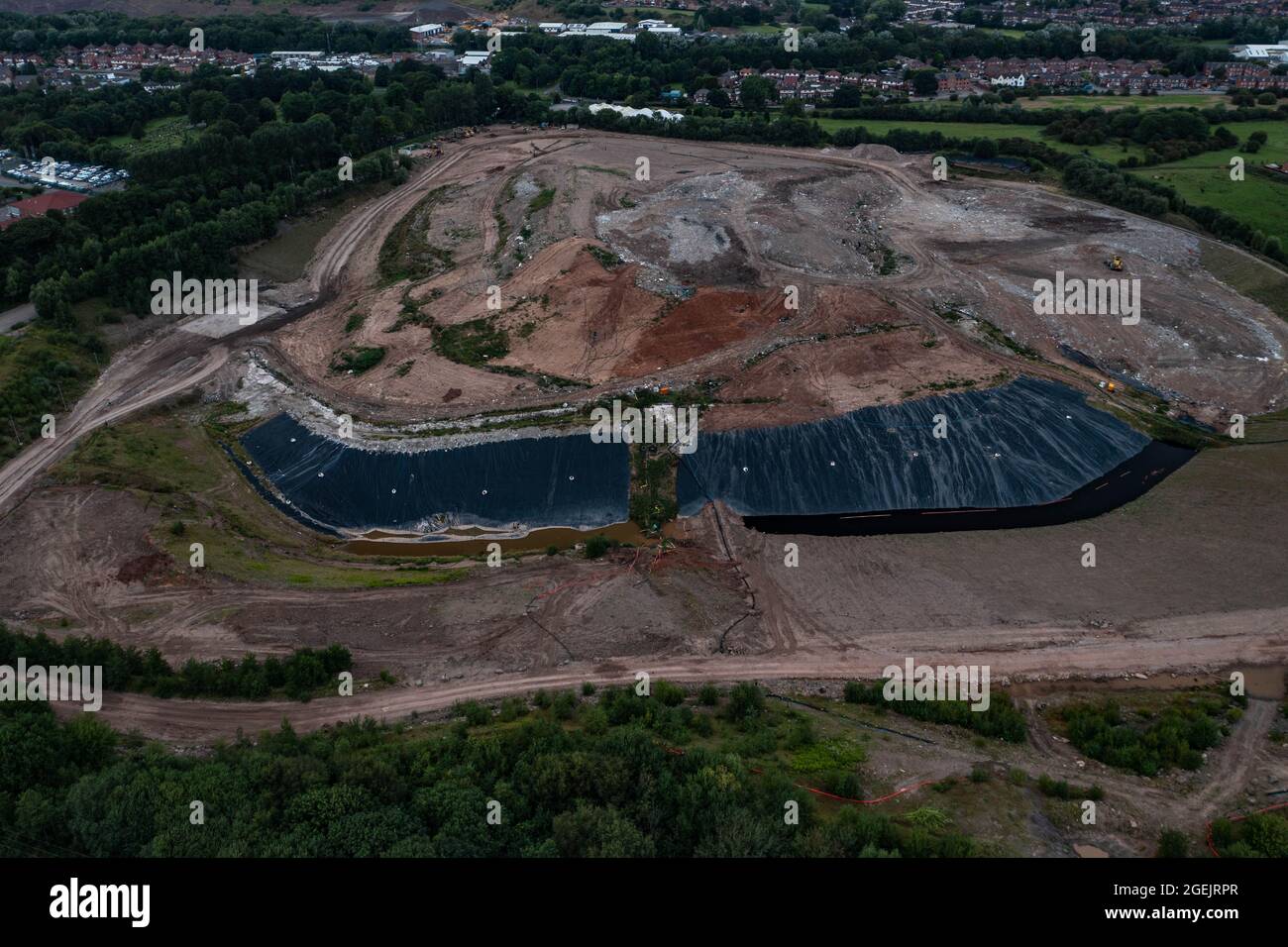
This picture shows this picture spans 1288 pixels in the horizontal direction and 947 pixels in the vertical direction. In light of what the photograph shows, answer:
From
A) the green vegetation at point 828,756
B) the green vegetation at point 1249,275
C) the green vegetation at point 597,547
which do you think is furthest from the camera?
the green vegetation at point 1249,275

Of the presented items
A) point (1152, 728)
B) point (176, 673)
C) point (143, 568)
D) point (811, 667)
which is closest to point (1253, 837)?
point (1152, 728)

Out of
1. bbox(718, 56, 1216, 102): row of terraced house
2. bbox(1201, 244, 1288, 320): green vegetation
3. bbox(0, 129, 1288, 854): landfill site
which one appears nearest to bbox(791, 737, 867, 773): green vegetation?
bbox(0, 129, 1288, 854): landfill site

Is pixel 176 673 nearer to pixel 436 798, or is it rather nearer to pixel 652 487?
pixel 436 798

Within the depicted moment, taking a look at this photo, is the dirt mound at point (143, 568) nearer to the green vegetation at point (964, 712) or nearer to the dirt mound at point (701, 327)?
the dirt mound at point (701, 327)

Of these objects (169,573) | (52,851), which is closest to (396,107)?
(169,573)

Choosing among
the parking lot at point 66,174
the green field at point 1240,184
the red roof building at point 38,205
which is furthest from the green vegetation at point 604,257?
the parking lot at point 66,174
